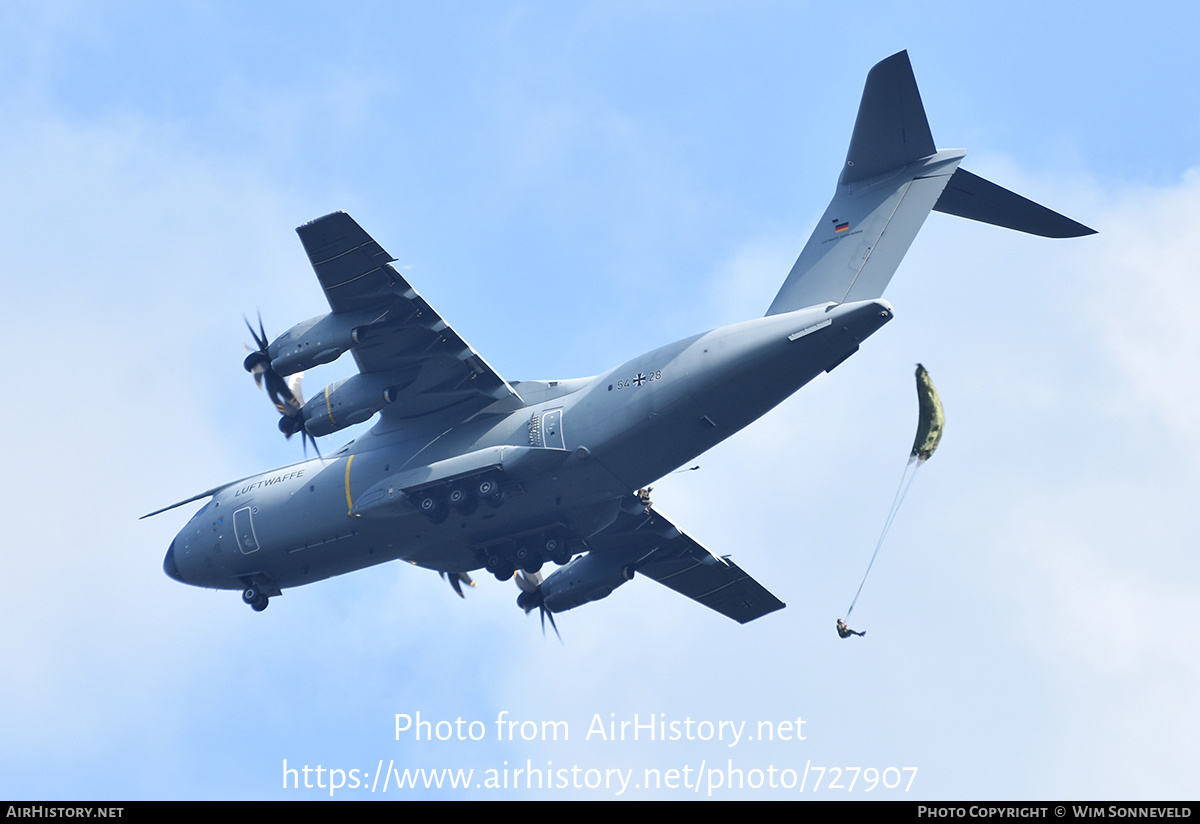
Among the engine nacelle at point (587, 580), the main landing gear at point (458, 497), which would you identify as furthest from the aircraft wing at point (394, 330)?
the engine nacelle at point (587, 580)

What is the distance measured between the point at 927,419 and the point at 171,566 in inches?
515

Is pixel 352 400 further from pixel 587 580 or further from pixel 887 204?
pixel 887 204

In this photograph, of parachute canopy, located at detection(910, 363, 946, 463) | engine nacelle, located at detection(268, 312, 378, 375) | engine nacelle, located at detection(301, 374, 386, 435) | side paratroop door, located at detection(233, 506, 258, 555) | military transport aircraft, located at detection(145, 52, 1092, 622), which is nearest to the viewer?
parachute canopy, located at detection(910, 363, 946, 463)

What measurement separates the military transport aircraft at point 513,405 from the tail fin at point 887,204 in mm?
23

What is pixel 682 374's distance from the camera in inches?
712

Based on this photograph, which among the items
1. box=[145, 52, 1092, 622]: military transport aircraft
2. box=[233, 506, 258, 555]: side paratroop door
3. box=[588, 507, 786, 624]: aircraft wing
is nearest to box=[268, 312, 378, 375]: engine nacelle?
box=[145, 52, 1092, 622]: military transport aircraft

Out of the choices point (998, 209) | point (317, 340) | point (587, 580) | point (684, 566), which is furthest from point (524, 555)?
point (998, 209)

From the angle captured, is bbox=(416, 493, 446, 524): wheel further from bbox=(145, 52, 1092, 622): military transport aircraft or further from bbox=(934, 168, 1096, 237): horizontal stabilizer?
bbox=(934, 168, 1096, 237): horizontal stabilizer

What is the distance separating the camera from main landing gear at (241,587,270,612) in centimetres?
Result: 2231

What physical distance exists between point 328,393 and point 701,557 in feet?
24.6

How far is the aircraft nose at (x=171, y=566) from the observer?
2298cm

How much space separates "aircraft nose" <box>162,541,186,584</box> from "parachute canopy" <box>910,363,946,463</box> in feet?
41.6

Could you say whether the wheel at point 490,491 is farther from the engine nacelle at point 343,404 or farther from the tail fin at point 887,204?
the tail fin at point 887,204
